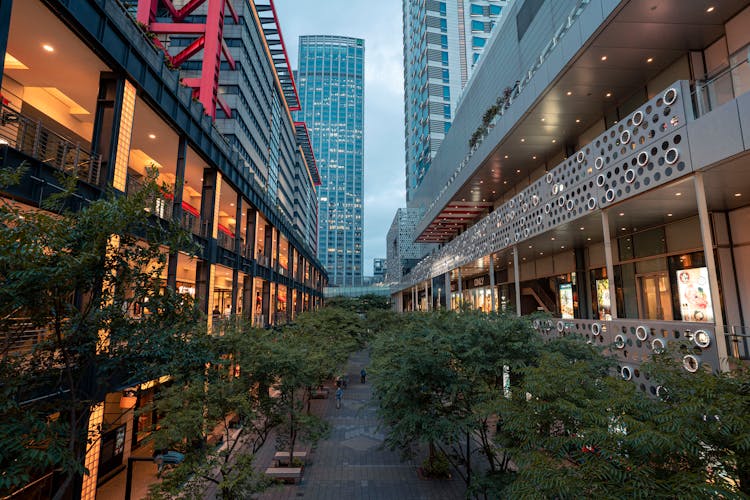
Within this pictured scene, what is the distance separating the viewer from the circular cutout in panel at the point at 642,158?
12.3 metres

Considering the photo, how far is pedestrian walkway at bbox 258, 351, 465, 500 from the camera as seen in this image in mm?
14617

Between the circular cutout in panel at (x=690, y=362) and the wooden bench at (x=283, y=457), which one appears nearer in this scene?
the circular cutout in panel at (x=690, y=362)

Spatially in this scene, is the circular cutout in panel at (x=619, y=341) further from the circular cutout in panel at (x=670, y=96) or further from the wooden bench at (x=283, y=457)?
the wooden bench at (x=283, y=457)

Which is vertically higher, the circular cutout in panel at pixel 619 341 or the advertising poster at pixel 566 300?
the advertising poster at pixel 566 300

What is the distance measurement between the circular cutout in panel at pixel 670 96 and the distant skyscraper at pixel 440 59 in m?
64.1

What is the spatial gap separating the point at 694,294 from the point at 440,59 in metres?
75.6

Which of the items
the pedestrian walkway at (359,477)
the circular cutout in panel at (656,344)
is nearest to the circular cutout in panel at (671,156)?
the circular cutout in panel at (656,344)

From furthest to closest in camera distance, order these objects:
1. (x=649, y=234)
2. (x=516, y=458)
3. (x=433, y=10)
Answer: (x=433, y=10) → (x=649, y=234) → (x=516, y=458)

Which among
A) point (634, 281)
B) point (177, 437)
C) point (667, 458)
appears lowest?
point (177, 437)

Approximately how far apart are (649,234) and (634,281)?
2.74 metres

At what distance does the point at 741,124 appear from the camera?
930 centimetres

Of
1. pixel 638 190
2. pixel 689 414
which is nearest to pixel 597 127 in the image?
pixel 638 190

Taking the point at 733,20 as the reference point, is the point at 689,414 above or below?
below

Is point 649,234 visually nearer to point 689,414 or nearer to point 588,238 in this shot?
point 588,238
